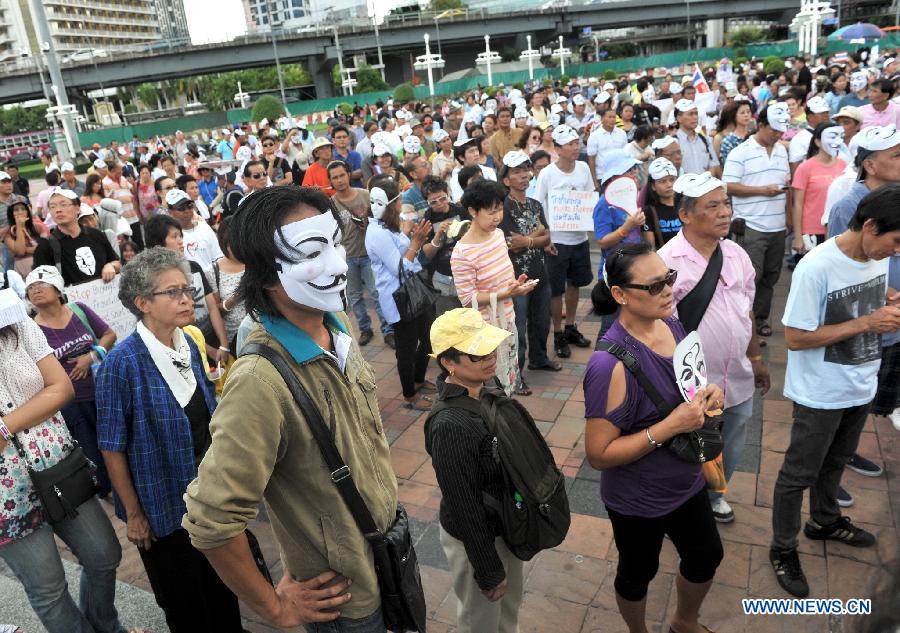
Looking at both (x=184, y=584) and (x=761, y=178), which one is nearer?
(x=184, y=584)

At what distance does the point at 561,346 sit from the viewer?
6328 mm

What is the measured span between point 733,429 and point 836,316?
0.82 m

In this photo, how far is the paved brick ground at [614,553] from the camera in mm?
3176

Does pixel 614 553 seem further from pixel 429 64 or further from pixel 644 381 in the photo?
pixel 429 64

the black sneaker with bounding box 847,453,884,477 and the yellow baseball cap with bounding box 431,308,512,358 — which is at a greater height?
the yellow baseball cap with bounding box 431,308,512,358

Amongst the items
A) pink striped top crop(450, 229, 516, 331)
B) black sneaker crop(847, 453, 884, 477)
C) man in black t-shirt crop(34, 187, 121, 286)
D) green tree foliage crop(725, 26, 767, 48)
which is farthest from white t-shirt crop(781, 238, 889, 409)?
green tree foliage crop(725, 26, 767, 48)

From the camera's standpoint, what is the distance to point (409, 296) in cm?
534

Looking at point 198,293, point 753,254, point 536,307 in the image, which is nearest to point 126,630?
point 198,293

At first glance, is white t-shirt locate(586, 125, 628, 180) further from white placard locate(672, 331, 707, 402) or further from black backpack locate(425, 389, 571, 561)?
black backpack locate(425, 389, 571, 561)

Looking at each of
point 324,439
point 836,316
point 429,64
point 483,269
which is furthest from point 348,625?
point 429,64

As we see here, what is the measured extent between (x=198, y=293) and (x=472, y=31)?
6708 cm

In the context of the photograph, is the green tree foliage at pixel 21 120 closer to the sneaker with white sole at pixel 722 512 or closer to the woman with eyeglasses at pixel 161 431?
the woman with eyeglasses at pixel 161 431

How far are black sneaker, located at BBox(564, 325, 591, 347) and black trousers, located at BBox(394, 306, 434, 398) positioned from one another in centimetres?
155

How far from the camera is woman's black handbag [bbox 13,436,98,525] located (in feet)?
9.11
